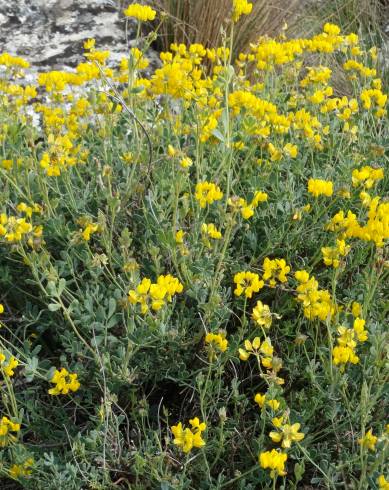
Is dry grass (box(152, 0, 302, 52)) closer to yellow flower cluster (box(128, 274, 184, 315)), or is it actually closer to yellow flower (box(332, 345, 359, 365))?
yellow flower cluster (box(128, 274, 184, 315))

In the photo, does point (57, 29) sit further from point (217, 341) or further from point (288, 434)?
point (288, 434)

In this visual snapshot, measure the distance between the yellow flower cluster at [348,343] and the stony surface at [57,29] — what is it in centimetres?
293

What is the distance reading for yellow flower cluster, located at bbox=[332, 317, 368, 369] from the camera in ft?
4.82

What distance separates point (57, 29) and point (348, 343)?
3416 mm

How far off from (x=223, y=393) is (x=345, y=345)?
1.38 feet

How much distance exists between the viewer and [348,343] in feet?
4.85

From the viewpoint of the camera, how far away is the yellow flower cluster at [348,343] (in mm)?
1469

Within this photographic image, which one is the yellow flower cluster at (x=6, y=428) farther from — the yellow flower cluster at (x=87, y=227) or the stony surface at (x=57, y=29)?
the stony surface at (x=57, y=29)

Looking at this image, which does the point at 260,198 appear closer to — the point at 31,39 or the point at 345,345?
the point at 345,345

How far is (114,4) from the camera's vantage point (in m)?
4.49

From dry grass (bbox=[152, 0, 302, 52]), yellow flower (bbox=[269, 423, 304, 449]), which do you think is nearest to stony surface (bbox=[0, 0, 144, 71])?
dry grass (bbox=[152, 0, 302, 52])

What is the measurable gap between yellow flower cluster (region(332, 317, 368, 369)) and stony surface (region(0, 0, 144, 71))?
2.93 meters

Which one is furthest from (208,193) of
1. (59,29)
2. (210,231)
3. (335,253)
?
(59,29)

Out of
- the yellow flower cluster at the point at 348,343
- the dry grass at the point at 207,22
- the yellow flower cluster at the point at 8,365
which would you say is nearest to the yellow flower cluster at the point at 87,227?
the yellow flower cluster at the point at 8,365
